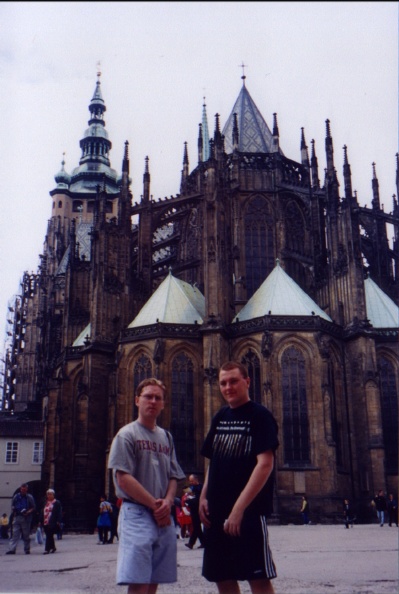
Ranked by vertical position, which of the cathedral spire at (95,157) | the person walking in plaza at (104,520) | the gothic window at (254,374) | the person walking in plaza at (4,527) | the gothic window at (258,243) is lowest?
the person walking in plaza at (4,527)

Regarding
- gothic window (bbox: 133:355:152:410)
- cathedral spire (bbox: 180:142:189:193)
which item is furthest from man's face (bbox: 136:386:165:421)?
cathedral spire (bbox: 180:142:189:193)

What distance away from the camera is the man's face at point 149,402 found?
19.1 feet

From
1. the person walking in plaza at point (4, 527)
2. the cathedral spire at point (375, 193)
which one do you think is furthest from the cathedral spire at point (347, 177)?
the person walking in plaza at point (4, 527)

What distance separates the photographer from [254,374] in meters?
33.1

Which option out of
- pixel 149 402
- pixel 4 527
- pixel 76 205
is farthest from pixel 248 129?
pixel 149 402

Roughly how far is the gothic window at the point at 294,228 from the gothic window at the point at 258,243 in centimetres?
108

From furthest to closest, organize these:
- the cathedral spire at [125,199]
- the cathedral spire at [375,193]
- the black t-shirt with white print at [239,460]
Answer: the cathedral spire at [375,193] → the cathedral spire at [125,199] → the black t-shirt with white print at [239,460]

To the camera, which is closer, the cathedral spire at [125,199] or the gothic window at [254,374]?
the gothic window at [254,374]

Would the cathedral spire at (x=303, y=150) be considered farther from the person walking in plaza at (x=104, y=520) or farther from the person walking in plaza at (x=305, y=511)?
the person walking in plaza at (x=104, y=520)

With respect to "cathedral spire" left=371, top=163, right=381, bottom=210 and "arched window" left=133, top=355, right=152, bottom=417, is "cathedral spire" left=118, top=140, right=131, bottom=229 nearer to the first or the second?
"arched window" left=133, top=355, right=152, bottom=417

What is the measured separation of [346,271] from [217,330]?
7.66 m

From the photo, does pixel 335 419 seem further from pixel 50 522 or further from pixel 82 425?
pixel 50 522

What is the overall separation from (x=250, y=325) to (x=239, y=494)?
28.1 metres

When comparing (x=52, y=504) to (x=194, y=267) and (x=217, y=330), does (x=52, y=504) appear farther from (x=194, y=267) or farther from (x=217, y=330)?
(x=194, y=267)
